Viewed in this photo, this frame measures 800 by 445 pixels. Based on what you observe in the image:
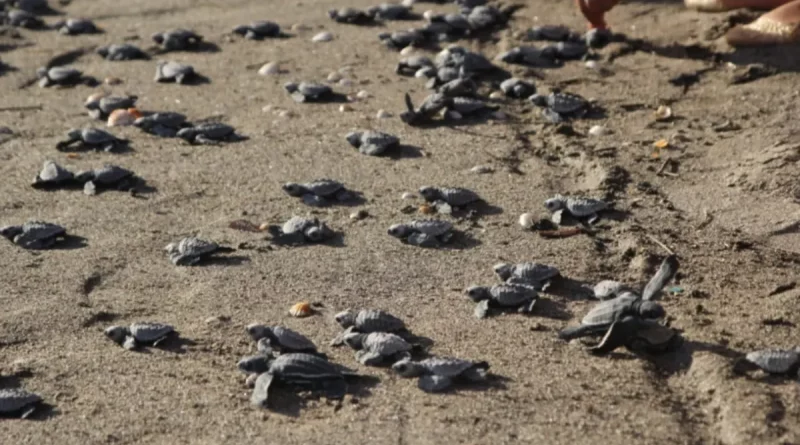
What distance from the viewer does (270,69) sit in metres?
5.65

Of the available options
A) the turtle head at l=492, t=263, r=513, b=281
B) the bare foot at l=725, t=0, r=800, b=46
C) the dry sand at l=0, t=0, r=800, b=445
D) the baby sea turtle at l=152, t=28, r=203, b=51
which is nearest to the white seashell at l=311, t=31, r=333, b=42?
the dry sand at l=0, t=0, r=800, b=445

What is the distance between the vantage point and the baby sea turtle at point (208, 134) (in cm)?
493

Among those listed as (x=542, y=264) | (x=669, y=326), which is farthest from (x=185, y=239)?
(x=669, y=326)

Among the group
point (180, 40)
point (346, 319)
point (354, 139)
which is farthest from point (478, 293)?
point (180, 40)

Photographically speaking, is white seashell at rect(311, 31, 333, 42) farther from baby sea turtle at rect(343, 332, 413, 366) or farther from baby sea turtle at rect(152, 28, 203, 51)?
baby sea turtle at rect(343, 332, 413, 366)

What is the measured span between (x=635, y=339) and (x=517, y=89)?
2095 mm

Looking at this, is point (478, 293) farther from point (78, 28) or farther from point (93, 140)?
point (78, 28)

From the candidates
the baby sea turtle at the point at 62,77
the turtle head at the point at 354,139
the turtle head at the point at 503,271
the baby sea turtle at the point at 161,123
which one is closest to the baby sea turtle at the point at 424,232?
the turtle head at the point at 503,271

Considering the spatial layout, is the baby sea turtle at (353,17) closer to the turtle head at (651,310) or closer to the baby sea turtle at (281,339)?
the baby sea turtle at (281,339)

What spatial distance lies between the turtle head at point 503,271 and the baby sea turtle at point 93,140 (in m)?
1.89

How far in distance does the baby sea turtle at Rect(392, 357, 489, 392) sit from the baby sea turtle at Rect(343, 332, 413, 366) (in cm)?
6

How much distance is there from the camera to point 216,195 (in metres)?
4.44

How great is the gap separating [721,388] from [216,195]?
2.08 meters

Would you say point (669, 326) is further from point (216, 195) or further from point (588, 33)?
point (588, 33)
